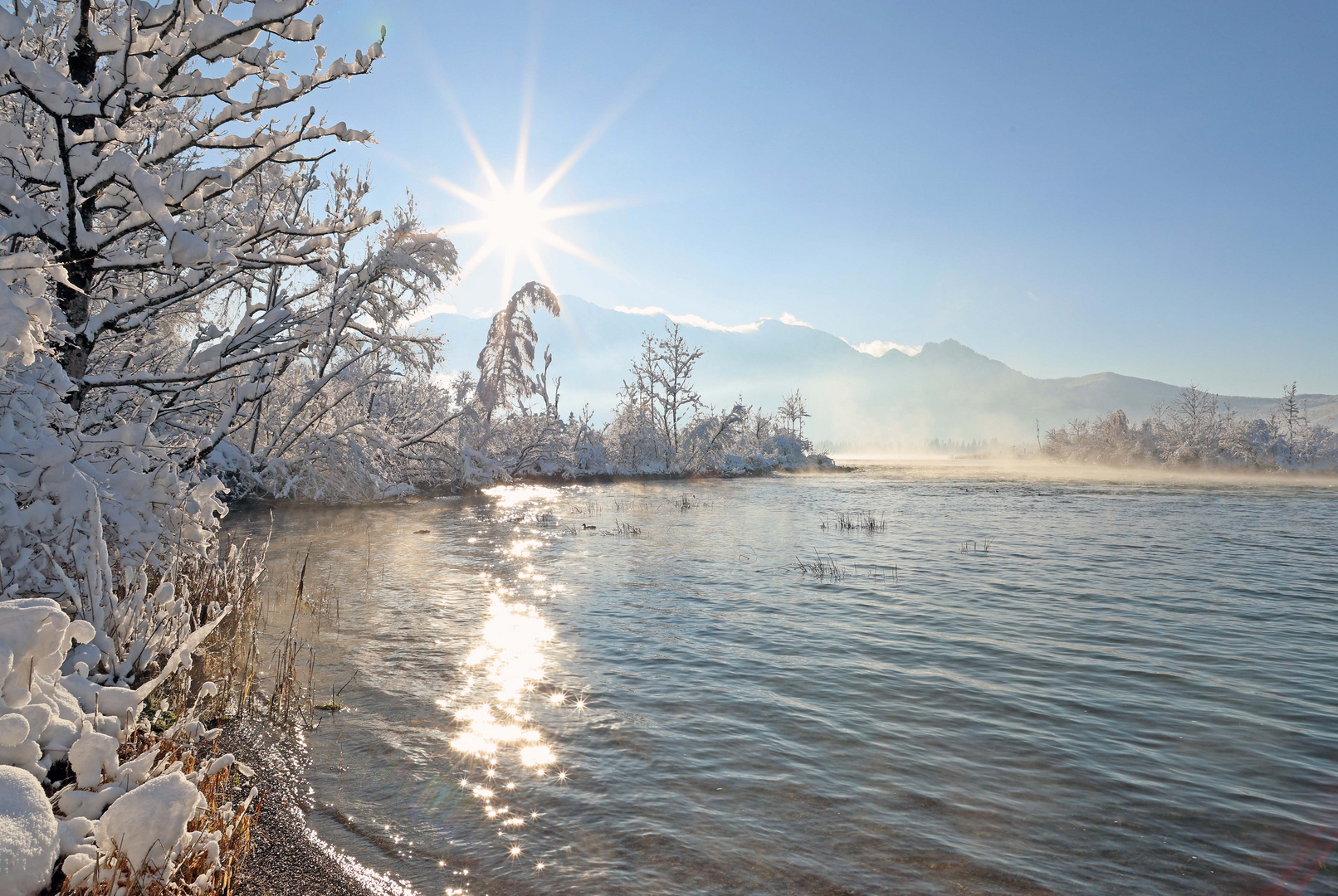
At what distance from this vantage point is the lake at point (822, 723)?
433cm

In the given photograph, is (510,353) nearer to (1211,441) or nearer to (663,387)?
(663,387)

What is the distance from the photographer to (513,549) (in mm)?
16609

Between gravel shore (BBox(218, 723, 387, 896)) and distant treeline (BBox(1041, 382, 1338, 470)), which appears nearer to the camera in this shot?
gravel shore (BBox(218, 723, 387, 896))

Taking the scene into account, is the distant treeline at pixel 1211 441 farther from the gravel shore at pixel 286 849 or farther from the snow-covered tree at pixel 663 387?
the gravel shore at pixel 286 849

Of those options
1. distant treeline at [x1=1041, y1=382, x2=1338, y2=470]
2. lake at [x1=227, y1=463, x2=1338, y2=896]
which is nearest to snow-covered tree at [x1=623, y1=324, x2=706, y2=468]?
lake at [x1=227, y1=463, x2=1338, y2=896]

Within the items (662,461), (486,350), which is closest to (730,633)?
(486,350)

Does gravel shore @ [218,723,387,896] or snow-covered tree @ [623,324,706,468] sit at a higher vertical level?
snow-covered tree @ [623,324,706,468]

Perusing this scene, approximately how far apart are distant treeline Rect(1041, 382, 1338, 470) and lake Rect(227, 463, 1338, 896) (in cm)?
6657

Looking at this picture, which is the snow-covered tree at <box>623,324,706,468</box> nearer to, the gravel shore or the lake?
the lake

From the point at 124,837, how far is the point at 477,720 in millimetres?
3984

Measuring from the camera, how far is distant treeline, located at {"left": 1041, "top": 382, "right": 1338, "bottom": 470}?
66.8 meters

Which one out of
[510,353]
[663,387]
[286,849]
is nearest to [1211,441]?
[663,387]

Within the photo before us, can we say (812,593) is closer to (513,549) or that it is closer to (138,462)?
(513,549)

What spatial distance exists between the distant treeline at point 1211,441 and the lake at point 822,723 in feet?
218
